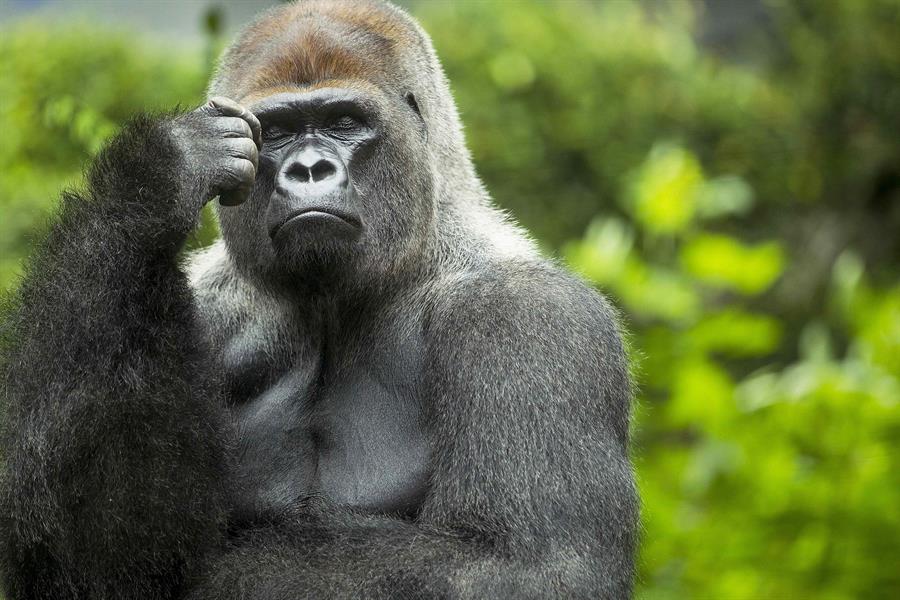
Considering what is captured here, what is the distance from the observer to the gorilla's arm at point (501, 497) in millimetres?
2748

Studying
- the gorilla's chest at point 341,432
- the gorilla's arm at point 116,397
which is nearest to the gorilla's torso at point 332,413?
the gorilla's chest at point 341,432

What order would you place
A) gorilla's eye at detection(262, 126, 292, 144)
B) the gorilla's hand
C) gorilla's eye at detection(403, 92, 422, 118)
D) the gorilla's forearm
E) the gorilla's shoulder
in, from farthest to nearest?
gorilla's eye at detection(403, 92, 422, 118)
gorilla's eye at detection(262, 126, 292, 144)
the gorilla's shoulder
the gorilla's hand
the gorilla's forearm

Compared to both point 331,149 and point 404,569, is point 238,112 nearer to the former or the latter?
point 331,149

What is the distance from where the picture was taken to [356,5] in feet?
11.5

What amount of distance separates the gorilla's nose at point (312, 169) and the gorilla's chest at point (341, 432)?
501 mm

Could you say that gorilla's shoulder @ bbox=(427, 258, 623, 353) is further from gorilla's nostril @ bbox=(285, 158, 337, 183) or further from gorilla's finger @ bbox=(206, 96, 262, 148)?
gorilla's finger @ bbox=(206, 96, 262, 148)

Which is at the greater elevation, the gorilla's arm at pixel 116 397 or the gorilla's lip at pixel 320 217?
the gorilla's lip at pixel 320 217

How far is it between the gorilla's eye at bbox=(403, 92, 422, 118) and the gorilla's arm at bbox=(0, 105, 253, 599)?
63 cm

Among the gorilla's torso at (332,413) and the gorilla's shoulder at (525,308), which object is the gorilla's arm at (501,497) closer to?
the gorilla's shoulder at (525,308)

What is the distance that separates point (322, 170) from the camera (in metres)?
2.99

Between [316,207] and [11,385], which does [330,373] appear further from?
A: [11,385]

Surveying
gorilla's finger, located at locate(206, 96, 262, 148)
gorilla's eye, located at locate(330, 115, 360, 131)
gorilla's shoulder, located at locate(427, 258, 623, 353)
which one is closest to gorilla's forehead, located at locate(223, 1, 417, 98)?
gorilla's eye, located at locate(330, 115, 360, 131)

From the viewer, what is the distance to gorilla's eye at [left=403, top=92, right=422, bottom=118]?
3.39 meters

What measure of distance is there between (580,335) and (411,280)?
1.69 ft
